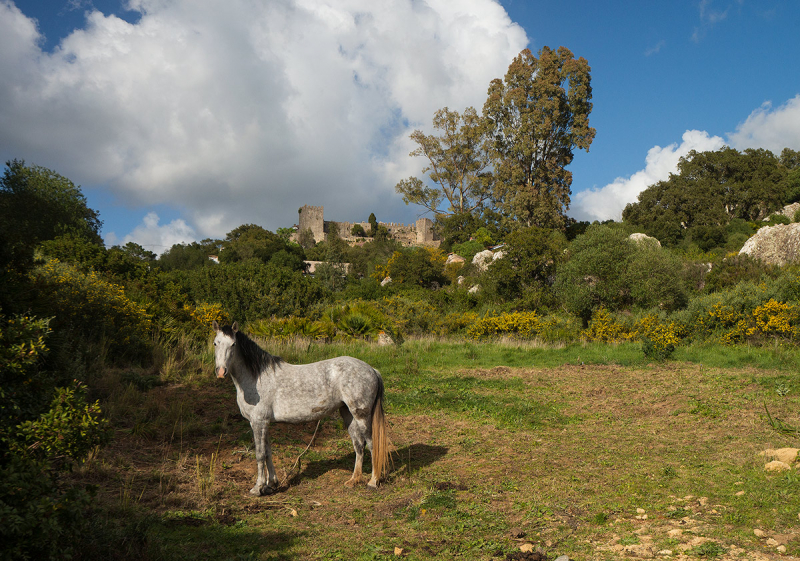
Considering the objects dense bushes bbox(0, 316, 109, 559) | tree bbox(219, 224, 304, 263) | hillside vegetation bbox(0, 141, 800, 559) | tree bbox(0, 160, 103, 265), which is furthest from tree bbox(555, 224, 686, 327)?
tree bbox(219, 224, 304, 263)

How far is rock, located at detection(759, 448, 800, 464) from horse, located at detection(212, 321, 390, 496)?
176 inches

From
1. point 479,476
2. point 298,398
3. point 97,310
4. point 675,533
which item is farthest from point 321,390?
point 97,310

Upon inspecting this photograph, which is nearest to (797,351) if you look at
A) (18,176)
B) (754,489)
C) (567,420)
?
(567,420)

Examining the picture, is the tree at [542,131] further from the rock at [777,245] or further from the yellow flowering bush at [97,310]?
the yellow flowering bush at [97,310]

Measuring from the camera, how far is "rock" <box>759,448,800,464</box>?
5.37 m

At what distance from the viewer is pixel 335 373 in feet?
19.2

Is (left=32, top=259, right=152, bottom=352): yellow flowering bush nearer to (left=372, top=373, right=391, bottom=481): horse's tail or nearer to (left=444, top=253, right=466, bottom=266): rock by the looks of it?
(left=372, top=373, right=391, bottom=481): horse's tail

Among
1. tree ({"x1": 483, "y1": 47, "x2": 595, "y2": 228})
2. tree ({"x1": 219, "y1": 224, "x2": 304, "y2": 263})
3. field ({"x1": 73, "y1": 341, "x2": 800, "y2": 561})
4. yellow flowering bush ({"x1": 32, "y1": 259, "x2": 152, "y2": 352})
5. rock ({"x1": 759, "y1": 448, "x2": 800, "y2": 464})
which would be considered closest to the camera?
field ({"x1": 73, "y1": 341, "x2": 800, "y2": 561})

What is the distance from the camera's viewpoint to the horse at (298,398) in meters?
5.68

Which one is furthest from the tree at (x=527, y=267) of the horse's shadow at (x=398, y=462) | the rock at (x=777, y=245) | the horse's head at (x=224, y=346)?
the horse's head at (x=224, y=346)

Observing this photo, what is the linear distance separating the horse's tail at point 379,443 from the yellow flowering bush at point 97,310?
6851mm

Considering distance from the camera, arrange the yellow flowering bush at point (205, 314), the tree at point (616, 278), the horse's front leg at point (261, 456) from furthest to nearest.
Result: the tree at point (616, 278)
the yellow flowering bush at point (205, 314)
the horse's front leg at point (261, 456)

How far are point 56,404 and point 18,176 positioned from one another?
48798mm

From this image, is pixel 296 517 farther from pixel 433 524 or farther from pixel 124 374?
pixel 124 374
